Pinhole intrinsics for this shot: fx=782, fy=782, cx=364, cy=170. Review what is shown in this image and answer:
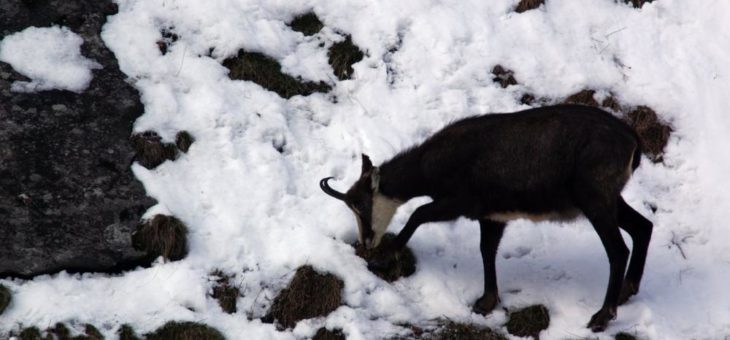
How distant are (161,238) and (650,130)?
5603mm

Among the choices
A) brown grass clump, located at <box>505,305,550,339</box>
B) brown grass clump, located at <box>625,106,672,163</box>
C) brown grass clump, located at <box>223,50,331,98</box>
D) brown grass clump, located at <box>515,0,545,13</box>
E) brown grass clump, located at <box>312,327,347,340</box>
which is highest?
brown grass clump, located at <box>515,0,545,13</box>

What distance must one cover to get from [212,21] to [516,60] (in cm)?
376

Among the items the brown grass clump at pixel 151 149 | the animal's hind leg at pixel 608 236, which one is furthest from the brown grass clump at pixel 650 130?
the brown grass clump at pixel 151 149

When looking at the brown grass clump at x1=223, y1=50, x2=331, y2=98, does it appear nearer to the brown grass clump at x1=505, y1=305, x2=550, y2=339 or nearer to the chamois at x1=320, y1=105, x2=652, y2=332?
the chamois at x1=320, y1=105, x2=652, y2=332

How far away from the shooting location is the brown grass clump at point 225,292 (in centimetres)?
691

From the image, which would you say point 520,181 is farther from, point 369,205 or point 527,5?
point 527,5

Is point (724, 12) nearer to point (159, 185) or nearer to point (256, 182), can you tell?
point (256, 182)

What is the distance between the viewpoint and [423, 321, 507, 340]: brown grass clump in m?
6.90

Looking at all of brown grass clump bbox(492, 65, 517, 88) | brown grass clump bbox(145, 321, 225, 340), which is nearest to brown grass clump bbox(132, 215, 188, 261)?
brown grass clump bbox(145, 321, 225, 340)

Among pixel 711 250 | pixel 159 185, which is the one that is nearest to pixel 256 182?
pixel 159 185

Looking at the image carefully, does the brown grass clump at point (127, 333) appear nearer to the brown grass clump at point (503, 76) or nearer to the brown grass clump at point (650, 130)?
the brown grass clump at point (503, 76)

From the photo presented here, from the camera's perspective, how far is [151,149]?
26.1 feet

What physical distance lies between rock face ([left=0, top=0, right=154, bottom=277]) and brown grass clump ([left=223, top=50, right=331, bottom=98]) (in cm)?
127

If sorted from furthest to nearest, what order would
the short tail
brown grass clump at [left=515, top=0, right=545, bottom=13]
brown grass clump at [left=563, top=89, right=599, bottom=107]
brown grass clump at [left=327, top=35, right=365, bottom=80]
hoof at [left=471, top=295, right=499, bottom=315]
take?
1. brown grass clump at [left=515, top=0, right=545, bottom=13]
2. brown grass clump at [left=327, top=35, right=365, bottom=80]
3. brown grass clump at [left=563, top=89, right=599, bottom=107]
4. hoof at [left=471, top=295, right=499, bottom=315]
5. the short tail
